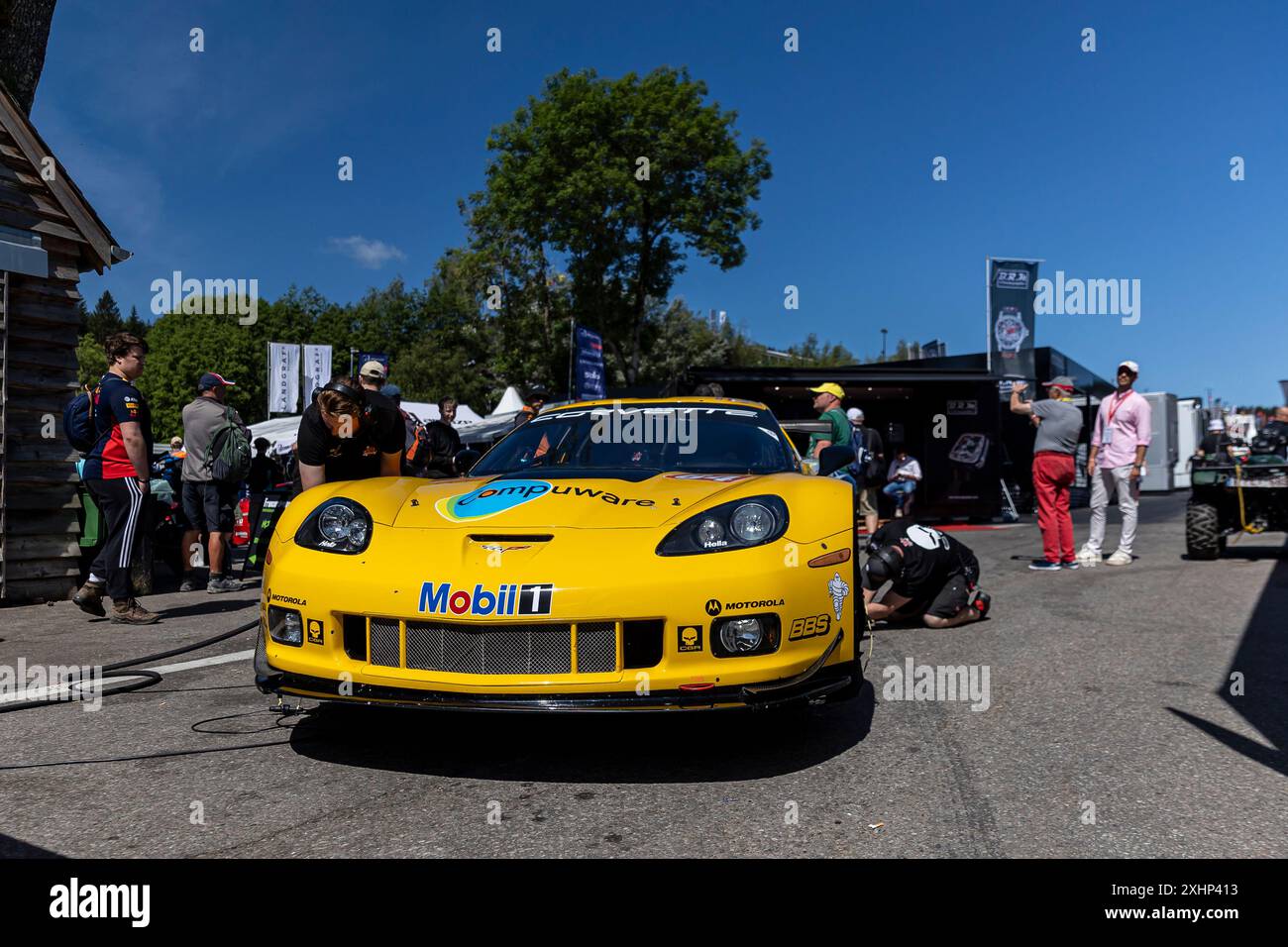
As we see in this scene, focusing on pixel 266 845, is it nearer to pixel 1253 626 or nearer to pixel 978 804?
pixel 978 804

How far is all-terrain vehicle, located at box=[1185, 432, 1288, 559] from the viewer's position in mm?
8617

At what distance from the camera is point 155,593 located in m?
7.38

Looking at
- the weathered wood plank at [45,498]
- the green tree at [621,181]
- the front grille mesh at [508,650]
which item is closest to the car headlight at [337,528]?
the front grille mesh at [508,650]

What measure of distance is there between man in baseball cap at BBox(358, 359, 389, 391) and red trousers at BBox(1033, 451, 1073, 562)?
554 cm

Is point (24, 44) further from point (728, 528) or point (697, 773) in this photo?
point (697, 773)

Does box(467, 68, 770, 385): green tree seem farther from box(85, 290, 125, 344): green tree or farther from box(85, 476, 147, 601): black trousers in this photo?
box(85, 290, 125, 344): green tree

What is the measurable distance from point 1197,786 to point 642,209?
23.5m

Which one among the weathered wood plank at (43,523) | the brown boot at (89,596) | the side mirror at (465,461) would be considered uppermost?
the side mirror at (465,461)

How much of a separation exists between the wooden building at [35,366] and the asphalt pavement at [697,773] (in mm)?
2615

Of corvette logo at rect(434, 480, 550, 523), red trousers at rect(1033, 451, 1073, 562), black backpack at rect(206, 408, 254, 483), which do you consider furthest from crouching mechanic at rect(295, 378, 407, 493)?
red trousers at rect(1033, 451, 1073, 562)

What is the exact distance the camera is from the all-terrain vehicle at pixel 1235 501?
8.62 metres

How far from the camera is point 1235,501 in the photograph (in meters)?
8.74

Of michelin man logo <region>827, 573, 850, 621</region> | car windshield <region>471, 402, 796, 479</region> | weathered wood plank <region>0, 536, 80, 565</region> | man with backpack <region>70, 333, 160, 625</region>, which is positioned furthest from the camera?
weathered wood plank <region>0, 536, 80, 565</region>

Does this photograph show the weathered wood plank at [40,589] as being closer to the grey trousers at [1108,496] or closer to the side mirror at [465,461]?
the side mirror at [465,461]
